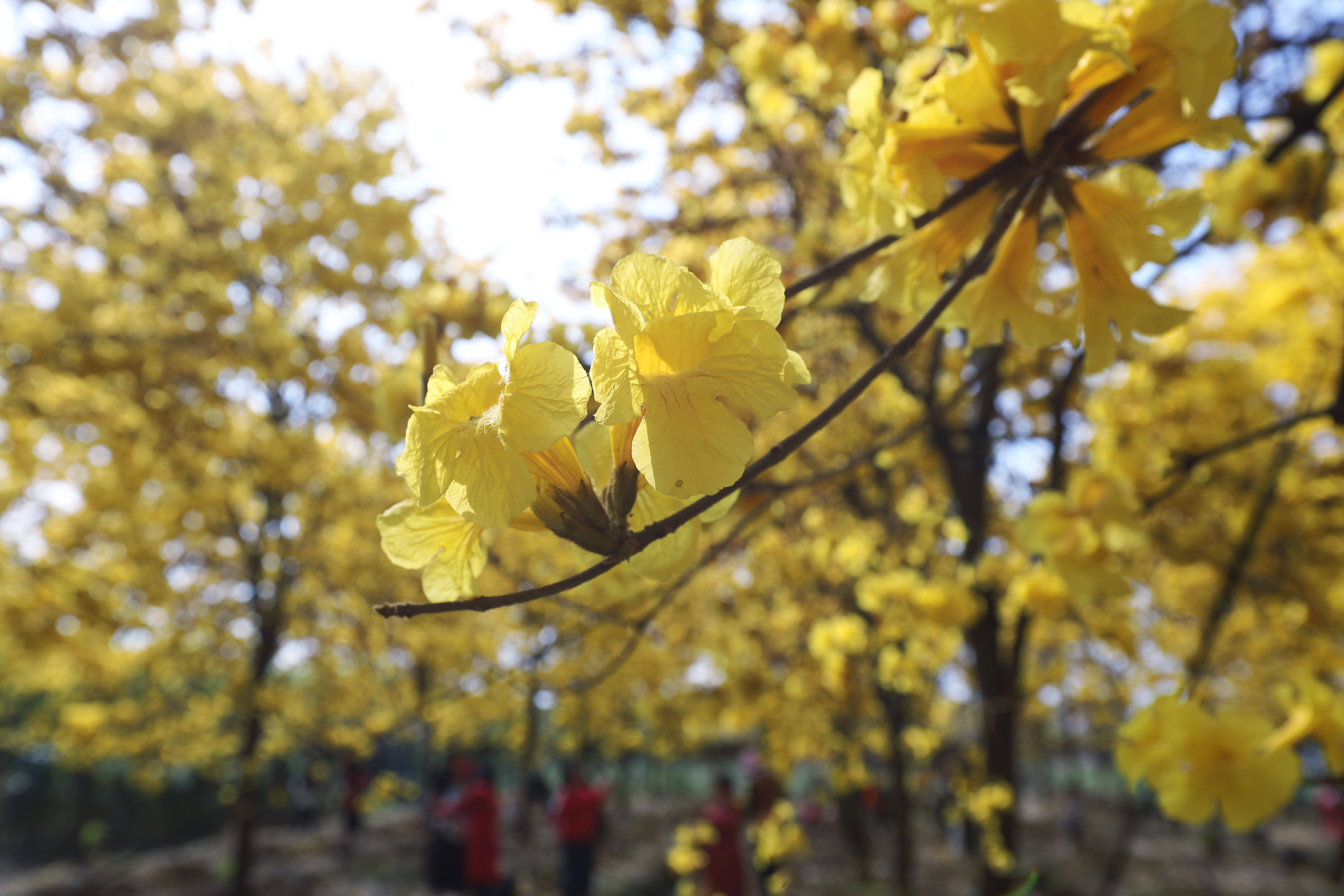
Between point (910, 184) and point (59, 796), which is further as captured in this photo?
point (59, 796)

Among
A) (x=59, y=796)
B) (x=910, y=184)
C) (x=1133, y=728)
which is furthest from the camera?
(x=59, y=796)

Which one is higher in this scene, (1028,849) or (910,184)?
(910,184)

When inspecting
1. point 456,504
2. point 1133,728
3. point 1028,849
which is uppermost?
point 456,504

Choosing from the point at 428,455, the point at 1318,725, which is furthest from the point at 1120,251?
the point at 1318,725

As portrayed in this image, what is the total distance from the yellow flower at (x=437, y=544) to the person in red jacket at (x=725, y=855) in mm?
7915

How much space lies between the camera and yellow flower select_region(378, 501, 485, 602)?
828 mm

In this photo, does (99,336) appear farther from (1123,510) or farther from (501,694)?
(501,694)

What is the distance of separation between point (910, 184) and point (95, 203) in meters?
6.15

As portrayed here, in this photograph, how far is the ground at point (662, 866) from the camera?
35.5 ft

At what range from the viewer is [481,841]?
27.6ft

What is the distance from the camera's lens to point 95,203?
502 centimetres

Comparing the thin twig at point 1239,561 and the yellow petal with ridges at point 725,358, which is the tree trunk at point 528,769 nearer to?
the thin twig at point 1239,561

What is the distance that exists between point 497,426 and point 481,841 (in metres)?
9.27

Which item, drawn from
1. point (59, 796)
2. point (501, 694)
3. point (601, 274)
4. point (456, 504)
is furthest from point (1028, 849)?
point (59, 796)
